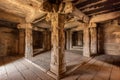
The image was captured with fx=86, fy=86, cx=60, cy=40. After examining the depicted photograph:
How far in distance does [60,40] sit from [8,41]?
4.58 m

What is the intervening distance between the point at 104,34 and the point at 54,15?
411cm

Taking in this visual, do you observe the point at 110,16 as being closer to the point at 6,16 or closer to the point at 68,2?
the point at 68,2

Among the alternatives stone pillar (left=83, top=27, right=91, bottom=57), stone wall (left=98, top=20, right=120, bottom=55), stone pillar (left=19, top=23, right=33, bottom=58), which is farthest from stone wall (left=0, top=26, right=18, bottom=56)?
stone wall (left=98, top=20, right=120, bottom=55)

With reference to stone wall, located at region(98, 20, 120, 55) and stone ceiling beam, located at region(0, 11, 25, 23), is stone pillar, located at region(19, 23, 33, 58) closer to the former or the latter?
stone ceiling beam, located at region(0, 11, 25, 23)

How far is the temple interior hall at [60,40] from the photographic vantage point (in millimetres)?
2360

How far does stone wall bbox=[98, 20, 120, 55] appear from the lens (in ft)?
16.1

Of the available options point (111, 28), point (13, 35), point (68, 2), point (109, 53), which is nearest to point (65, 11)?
point (68, 2)

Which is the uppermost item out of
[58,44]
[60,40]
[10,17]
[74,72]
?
[10,17]

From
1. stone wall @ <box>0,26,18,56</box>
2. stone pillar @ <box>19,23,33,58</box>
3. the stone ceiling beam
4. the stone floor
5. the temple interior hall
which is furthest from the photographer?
stone wall @ <box>0,26,18,56</box>

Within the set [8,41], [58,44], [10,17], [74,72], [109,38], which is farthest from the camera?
[8,41]

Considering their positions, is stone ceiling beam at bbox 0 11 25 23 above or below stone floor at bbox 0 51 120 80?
above

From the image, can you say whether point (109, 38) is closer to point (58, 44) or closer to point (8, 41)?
point (58, 44)

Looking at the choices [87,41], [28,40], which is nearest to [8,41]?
[28,40]

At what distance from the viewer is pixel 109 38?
17.0ft
